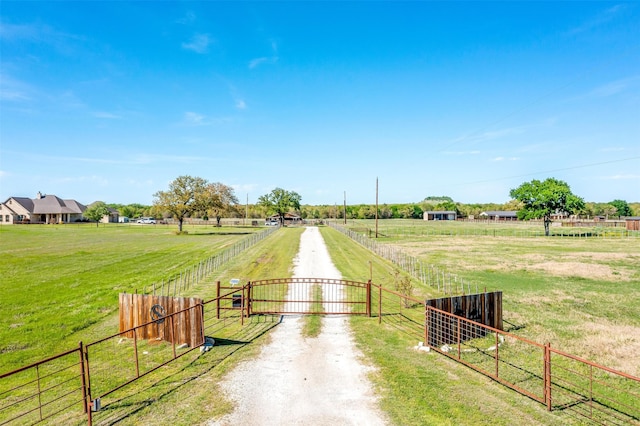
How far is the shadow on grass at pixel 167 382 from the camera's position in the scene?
28.1ft

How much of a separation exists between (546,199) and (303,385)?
69.5m

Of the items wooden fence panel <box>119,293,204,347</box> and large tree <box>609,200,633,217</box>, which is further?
large tree <box>609,200,633,217</box>

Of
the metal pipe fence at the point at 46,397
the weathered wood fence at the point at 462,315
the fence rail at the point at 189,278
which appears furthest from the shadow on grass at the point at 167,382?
the fence rail at the point at 189,278

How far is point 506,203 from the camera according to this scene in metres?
186

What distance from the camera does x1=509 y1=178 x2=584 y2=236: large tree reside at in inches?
2621

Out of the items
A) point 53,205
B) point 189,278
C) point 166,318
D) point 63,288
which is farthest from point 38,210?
point 166,318

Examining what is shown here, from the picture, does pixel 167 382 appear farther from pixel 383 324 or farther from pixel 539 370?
pixel 539 370

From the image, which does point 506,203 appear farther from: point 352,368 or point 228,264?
point 352,368

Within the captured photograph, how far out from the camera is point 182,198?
69.9 metres

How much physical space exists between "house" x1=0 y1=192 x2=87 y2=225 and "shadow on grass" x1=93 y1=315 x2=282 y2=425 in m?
115

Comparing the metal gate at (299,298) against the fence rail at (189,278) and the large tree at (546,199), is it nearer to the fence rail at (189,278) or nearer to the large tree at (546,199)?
the fence rail at (189,278)

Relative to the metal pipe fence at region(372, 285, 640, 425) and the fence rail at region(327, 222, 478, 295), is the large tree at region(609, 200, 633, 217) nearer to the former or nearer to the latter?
the fence rail at region(327, 222, 478, 295)

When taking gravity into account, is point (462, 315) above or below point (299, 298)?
above

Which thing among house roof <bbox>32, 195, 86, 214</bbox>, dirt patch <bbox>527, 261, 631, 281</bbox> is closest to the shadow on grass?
dirt patch <bbox>527, 261, 631, 281</bbox>
